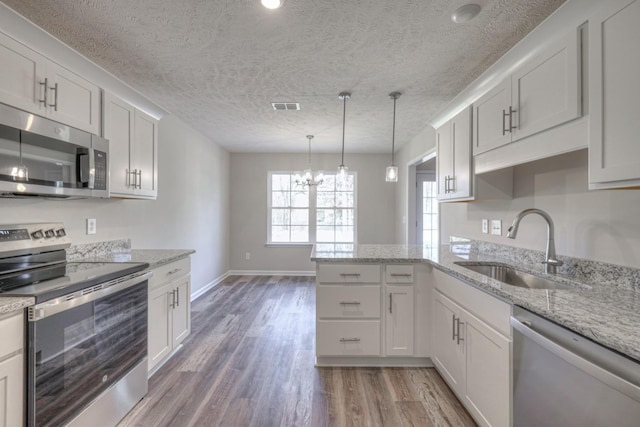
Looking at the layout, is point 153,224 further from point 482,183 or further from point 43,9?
point 482,183

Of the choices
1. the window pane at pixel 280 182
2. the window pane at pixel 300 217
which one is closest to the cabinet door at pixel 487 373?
the window pane at pixel 300 217

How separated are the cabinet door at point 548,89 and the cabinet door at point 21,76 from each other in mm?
2797

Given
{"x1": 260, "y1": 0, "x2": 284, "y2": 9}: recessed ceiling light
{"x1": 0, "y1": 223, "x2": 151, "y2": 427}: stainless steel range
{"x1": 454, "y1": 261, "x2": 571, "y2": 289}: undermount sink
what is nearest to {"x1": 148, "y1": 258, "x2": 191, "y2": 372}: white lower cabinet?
{"x1": 0, "y1": 223, "x2": 151, "y2": 427}: stainless steel range

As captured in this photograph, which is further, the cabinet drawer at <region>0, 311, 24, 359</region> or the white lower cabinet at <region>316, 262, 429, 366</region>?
the white lower cabinet at <region>316, 262, 429, 366</region>

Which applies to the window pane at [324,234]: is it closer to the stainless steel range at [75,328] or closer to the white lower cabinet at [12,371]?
the stainless steel range at [75,328]

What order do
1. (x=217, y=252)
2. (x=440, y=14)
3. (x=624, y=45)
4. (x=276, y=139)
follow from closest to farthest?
(x=624, y=45)
(x=440, y=14)
(x=276, y=139)
(x=217, y=252)

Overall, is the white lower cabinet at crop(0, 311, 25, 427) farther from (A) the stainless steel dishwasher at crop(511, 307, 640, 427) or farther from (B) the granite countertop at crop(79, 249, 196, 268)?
(A) the stainless steel dishwasher at crop(511, 307, 640, 427)

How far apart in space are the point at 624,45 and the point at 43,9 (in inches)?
114

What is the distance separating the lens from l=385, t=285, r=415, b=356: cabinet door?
7.73 ft

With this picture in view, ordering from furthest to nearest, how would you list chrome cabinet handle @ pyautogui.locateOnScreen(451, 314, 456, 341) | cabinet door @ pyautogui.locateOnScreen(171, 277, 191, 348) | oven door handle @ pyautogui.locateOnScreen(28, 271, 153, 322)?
cabinet door @ pyautogui.locateOnScreen(171, 277, 191, 348)
chrome cabinet handle @ pyautogui.locateOnScreen(451, 314, 456, 341)
oven door handle @ pyautogui.locateOnScreen(28, 271, 153, 322)

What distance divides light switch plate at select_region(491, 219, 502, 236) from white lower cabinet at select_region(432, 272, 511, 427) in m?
0.73

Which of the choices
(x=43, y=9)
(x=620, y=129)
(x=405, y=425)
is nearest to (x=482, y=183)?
(x=620, y=129)

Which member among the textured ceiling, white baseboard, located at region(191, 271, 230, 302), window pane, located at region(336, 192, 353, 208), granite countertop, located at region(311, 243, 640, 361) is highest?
the textured ceiling

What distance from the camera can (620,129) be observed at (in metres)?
1.13
